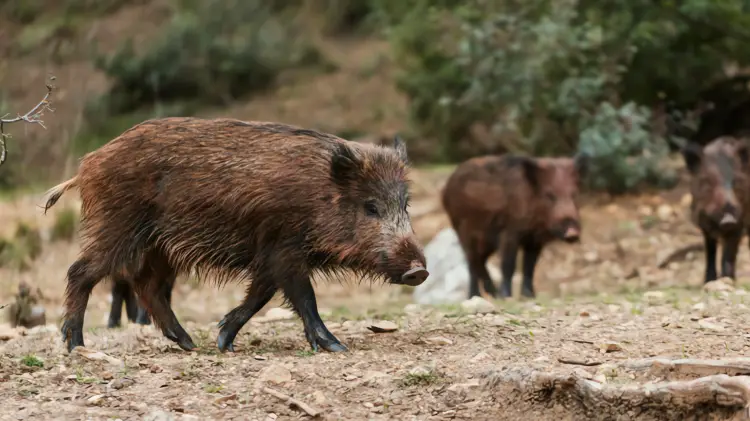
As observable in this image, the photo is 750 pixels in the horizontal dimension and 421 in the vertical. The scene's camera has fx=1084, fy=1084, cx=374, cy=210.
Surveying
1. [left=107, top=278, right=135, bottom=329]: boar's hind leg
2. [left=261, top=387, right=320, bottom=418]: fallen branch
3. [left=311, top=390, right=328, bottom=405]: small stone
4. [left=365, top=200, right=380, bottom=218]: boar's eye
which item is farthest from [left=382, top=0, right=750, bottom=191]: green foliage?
[left=261, top=387, right=320, bottom=418]: fallen branch

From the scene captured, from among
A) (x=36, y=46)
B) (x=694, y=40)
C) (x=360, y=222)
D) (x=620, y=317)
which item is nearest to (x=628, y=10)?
(x=694, y=40)

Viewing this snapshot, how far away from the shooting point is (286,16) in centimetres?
2331

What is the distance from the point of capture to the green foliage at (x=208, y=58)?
20.2 metres

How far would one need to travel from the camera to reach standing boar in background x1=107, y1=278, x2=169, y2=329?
8320 millimetres

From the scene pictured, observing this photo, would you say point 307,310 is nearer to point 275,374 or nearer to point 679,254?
point 275,374

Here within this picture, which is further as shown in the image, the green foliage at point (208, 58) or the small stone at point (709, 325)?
the green foliage at point (208, 58)

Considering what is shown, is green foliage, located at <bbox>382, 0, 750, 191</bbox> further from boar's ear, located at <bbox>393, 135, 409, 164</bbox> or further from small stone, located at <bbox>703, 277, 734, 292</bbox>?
boar's ear, located at <bbox>393, 135, 409, 164</bbox>

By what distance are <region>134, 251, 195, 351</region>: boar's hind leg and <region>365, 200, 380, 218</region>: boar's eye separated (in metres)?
1.33

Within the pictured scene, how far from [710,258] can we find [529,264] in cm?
174

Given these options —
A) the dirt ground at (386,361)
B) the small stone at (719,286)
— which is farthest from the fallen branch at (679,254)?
the dirt ground at (386,361)

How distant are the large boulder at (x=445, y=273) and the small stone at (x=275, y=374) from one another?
18.6 ft

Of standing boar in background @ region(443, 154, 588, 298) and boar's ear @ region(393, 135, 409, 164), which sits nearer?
boar's ear @ region(393, 135, 409, 164)

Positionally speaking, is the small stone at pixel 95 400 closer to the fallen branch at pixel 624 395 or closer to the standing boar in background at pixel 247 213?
the standing boar in background at pixel 247 213

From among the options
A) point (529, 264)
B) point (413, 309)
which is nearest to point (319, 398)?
point (413, 309)
